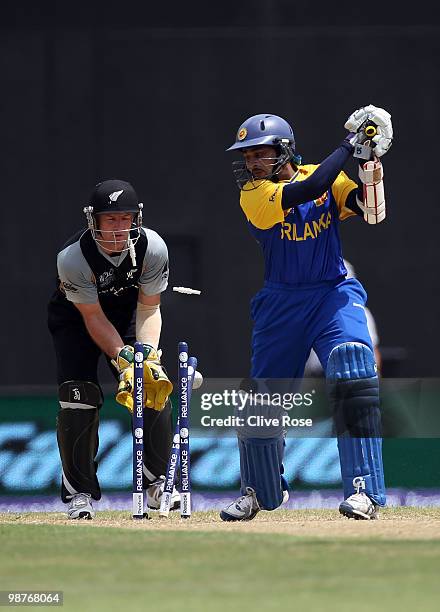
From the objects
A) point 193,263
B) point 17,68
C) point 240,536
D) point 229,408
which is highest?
point 17,68

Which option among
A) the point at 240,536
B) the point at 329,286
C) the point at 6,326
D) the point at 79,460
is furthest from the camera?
the point at 6,326

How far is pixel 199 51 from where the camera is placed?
8.81m

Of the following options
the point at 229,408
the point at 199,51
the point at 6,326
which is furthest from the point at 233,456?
the point at 199,51

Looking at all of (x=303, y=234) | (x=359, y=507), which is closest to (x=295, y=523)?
(x=359, y=507)

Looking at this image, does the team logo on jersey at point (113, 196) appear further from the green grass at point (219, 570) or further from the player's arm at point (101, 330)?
the green grass at point (219, 570)

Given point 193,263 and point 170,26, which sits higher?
point 170,26

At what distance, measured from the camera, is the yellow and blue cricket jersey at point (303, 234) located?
21.3 ft

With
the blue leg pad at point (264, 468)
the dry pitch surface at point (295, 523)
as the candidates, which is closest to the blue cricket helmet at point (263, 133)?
the blue leg pad at point (264, 468)

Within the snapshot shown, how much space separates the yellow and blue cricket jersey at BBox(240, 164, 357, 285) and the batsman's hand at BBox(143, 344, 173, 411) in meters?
0.58

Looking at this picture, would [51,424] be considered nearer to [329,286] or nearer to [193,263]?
[193,263]

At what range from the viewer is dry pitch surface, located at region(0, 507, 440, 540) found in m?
5.89

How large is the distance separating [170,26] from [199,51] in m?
0.19

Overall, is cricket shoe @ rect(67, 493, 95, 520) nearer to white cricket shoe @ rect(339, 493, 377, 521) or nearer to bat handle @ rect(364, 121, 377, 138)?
white cricket shoe @ rect(339, 493, 377, 521)

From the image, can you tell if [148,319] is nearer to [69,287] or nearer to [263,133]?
[69,287]
